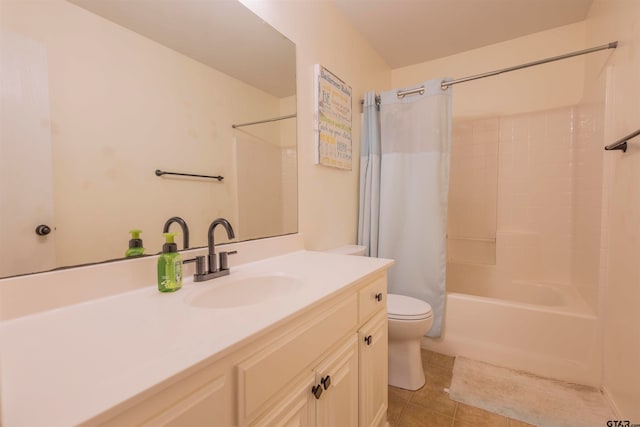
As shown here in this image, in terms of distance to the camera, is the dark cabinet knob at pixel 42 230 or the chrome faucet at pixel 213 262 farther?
the chrome faucet at pixel 213 262

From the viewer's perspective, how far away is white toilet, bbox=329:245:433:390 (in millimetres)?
1540

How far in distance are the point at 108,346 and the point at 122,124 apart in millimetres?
633

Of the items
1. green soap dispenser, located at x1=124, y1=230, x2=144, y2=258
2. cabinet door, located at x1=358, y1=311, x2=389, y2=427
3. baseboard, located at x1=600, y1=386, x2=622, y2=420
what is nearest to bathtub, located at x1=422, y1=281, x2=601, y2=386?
baseboard, located at x1=600, y1=386, x2=622, y2=420

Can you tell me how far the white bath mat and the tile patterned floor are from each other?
0.05m

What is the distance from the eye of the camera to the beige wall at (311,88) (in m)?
1.50

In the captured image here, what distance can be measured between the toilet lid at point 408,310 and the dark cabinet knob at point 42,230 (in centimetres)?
147

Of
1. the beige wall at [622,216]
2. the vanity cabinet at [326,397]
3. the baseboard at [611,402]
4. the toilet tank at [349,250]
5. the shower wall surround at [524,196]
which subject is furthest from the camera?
the shower wall surround at [524,196]

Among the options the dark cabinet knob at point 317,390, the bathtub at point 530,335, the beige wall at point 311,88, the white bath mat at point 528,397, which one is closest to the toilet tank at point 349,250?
the beige wall at point 311,88

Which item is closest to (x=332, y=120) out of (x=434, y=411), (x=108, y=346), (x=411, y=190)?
(x=411, y=190)

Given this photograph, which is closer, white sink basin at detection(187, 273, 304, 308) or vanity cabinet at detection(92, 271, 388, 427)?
vanity cabinet at detection(92, 271, 388, 427)

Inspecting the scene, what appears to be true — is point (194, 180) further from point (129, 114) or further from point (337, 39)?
point (337, 39)

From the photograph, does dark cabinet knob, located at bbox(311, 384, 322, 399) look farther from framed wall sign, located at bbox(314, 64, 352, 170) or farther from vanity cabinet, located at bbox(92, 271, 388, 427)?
framed wall sign, located at bbox(314, 64, 352, 170)

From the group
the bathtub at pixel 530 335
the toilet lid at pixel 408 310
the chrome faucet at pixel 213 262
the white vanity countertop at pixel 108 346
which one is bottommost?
the bathtub at pixel 530 335

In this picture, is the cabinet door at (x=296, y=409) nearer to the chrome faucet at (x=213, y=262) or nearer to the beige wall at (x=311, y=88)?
the chrome faucet at (x=213, y=262)
